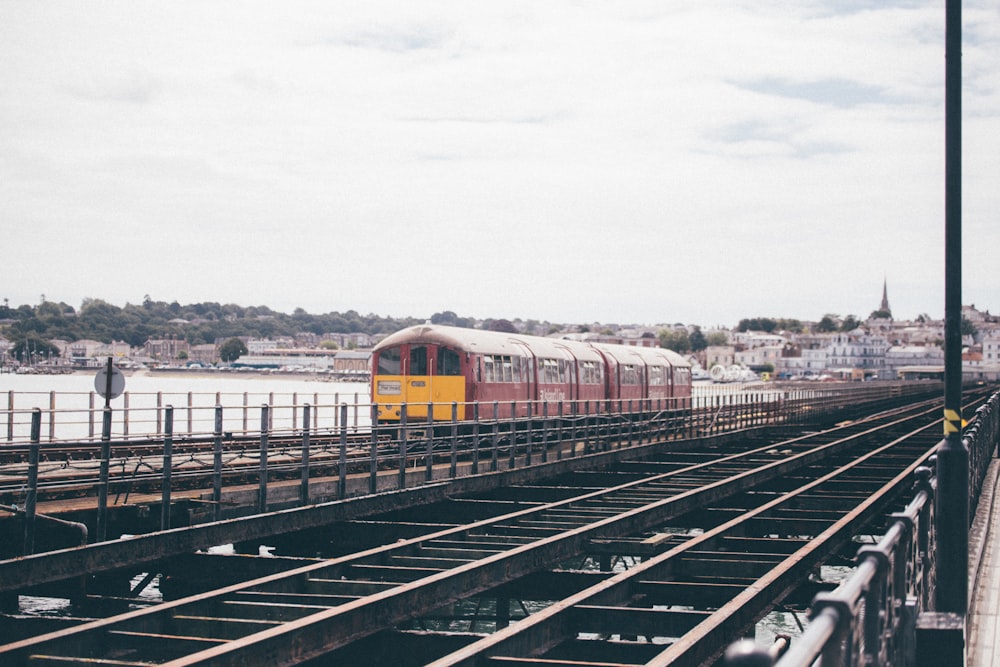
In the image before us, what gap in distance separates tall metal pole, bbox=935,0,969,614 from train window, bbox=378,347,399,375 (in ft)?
72.9

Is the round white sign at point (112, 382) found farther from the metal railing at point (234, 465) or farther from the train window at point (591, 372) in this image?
the train window at point (591, 372)

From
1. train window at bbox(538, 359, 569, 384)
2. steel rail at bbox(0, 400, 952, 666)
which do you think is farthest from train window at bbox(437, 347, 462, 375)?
steel rail at bbox(0, 400, 952, 666)

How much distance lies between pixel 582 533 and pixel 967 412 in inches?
1664

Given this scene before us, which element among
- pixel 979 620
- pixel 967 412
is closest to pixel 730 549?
pixel 979 620

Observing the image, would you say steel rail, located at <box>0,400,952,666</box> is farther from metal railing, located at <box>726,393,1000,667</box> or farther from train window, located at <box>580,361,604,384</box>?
train window, located at <box>580,361,604,384</box>

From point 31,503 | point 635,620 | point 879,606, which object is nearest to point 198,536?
point 31,503

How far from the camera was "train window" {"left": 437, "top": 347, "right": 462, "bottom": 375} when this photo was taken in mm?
30141

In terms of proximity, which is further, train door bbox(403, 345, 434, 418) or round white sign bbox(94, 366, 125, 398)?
train door bbox(403, 345, 434, 418)

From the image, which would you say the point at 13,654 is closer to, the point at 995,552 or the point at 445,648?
the point at 445,648

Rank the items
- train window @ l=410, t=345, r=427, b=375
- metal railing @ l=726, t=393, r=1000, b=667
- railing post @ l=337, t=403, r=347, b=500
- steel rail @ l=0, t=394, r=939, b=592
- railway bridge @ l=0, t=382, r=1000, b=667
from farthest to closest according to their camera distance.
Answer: train window @ l=410, t=345, r=427, b=375, railing post @ l=337, t=403, r=347, b=500, steel rail @ l=0, t=394, r=939, b=592, railway bridge @ l=0, t=382, r=1000, b=667, metal railing @ l=726, t=393, r=1000, b=667

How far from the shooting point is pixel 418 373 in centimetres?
3078

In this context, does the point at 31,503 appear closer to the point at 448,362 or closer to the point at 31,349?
the point at 448,362

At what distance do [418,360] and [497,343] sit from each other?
8.44 feet

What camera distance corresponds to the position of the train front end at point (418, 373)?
98.8 ft
